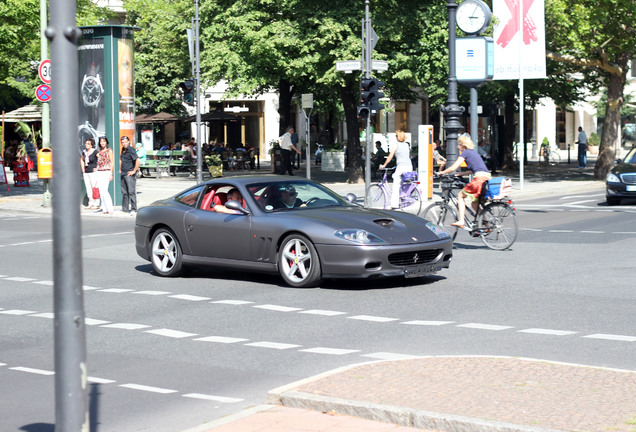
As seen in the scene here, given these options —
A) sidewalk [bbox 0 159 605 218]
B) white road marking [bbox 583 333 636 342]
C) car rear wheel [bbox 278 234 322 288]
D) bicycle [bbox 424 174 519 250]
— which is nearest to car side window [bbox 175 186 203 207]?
car rear wheel [bbox 278 234 322 288]

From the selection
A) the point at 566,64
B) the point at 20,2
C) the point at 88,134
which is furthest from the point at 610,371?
the point at 566,64

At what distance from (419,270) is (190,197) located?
3.36 meters

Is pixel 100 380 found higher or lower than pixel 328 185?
lower

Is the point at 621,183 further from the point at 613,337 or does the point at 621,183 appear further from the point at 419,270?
the point at 613,337

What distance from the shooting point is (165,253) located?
13.1 meters

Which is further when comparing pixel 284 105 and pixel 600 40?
pixel 284 105

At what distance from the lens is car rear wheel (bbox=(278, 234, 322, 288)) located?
11.5 m

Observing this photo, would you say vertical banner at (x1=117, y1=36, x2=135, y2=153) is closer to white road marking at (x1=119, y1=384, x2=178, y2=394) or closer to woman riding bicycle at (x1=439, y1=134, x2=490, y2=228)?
woman riding bicycle at (x1=439, y1=134, x2=490, y2=228)

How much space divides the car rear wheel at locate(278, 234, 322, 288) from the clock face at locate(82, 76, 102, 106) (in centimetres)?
1554

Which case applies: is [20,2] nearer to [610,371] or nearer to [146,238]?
[146,238]

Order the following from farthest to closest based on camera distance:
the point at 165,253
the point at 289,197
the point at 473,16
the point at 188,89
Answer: the point at 188,89 < the point at 473,16 < the point at 165,253 < the point at 289,197

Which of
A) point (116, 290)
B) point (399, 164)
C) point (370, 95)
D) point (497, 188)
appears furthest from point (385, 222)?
point (370, 95)

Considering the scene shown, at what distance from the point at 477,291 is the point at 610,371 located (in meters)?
4.77

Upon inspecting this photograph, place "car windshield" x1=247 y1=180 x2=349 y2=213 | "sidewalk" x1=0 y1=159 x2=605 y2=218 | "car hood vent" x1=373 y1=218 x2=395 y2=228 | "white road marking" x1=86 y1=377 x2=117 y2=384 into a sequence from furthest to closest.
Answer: "sidewalk" x1=0 y1=159 x2=605 y2=218 < "car windshield" x1=247 y1=180 x2=349 y2=213 < "car hood vent" x1=373 y1=218 x2=395 y2=228 < "white road marking" x1=86 y1=377 x2=117 y2=384
